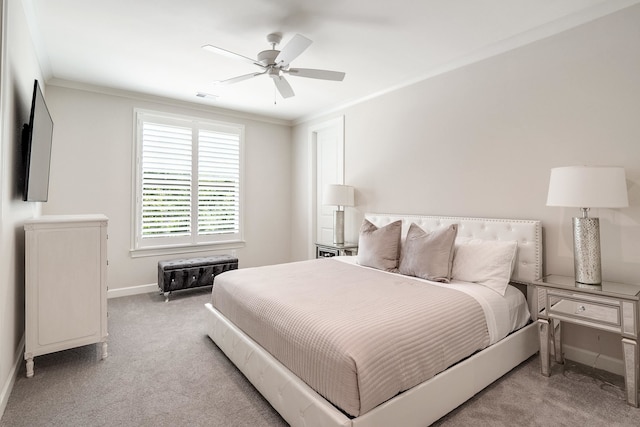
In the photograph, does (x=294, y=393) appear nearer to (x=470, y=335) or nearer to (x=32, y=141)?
(x=470, y=335)

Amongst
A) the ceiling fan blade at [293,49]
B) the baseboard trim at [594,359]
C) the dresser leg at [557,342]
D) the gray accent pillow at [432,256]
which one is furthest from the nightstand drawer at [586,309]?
the ceiling fan blade at [293,49]

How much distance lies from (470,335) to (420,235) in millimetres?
1129

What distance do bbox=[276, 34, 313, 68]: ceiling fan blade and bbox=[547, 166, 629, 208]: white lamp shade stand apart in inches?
80.8

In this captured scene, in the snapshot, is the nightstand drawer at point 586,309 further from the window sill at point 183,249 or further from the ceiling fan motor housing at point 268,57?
the window sill at point 183,249

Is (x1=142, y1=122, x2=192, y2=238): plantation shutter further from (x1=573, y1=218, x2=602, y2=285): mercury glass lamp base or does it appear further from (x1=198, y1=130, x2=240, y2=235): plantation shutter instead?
(x1=573, y1=218, x2=602, y2=285): mercury glass lamp base

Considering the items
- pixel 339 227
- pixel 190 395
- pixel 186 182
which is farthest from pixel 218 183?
pixel 190 395

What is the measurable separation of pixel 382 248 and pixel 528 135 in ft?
5.35

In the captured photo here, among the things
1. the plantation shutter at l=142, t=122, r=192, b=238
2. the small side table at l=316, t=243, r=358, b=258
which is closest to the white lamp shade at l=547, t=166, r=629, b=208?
the small side table at l=316, t=243, r=358, b=258

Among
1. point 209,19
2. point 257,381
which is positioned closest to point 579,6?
point 209,19

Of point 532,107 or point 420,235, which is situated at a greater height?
point 532,107

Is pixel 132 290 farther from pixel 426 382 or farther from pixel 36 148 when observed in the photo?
pixel 426 382

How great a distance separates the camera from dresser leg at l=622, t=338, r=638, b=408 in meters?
1.96

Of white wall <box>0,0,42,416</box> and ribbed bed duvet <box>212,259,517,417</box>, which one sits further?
white wall <box>0,0,42,416</box>

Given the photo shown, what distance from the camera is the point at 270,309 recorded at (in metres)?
2.05
